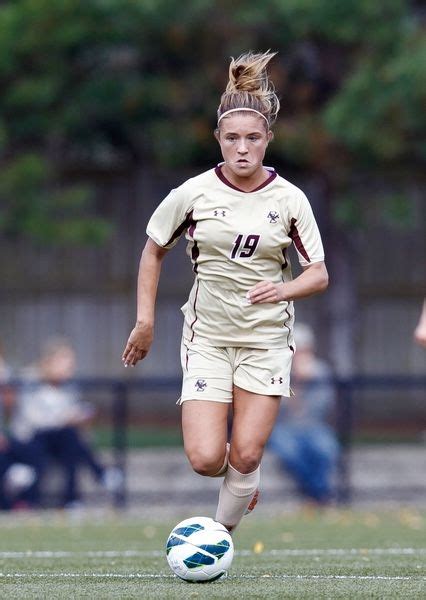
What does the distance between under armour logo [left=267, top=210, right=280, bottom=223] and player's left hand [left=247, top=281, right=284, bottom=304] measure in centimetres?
34

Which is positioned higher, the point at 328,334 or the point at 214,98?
the point at 214,98

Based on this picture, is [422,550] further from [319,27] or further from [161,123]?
[161,123]

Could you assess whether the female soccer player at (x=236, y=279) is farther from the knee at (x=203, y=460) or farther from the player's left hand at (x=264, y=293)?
the player's left hand at (x=264, y=293)

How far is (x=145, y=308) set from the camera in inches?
261

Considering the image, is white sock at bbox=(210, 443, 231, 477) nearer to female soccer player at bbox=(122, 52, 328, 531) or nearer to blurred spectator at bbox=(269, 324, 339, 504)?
female soccer player at bbox=(122, 52, 328, 531)

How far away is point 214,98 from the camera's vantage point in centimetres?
1667

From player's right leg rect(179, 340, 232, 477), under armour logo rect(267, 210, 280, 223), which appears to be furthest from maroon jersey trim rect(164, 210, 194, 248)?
player's right leg rect(179, 340, 232, 477)

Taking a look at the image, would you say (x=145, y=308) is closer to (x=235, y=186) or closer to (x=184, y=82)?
(x=235, y=186)

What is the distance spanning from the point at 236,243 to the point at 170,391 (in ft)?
25.6

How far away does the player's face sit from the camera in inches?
259

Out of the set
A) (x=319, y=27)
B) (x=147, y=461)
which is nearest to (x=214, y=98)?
(x=319, y=27)

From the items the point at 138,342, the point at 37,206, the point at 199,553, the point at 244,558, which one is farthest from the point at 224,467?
the point at 37,206

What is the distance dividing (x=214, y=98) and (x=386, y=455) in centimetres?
490

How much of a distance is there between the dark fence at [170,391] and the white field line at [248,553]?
5.11 meters
